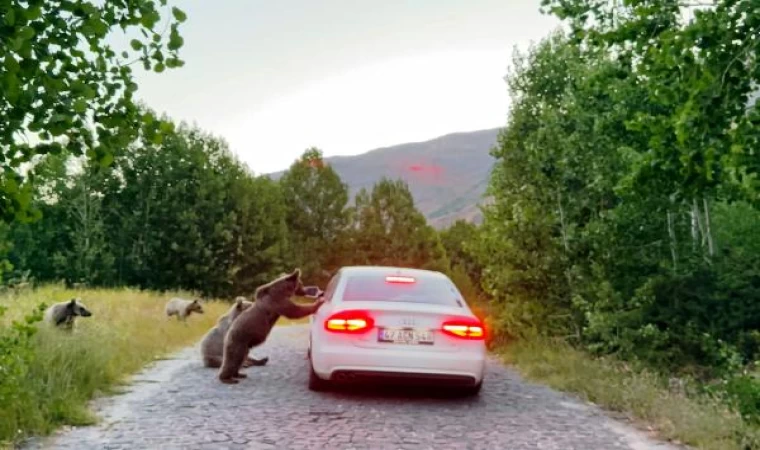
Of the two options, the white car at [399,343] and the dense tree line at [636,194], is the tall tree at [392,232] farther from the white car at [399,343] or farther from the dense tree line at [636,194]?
the white car at [399,343]

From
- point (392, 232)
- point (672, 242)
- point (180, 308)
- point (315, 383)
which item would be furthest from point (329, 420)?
point (392, 232)

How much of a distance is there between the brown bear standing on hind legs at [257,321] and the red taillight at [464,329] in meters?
2.23

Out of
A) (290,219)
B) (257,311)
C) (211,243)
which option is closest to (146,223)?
(211,243)

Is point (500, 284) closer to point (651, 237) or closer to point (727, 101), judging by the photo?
point (651, 237)

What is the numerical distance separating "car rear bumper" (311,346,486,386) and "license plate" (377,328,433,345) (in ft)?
0.35

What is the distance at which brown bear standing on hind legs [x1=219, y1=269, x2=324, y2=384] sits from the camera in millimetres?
10703

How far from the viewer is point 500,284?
16.8 meters

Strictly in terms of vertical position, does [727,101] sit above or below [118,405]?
above

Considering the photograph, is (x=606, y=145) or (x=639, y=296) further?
(x=606, y=145)

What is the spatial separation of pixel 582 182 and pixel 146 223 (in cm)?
5065

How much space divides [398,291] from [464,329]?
1195 millimetres

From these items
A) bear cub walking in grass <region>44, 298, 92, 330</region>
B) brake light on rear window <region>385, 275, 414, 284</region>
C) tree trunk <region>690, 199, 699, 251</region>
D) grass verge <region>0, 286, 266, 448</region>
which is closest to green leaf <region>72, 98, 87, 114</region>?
grass verge <region>0, 286, 266, 448</region>

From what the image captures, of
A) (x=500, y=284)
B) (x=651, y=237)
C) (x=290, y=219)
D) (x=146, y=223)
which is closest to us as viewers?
(x=651, y=237)

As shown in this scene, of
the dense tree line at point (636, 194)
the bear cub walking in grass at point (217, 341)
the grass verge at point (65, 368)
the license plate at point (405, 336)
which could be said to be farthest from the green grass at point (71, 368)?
the dense tree line at point (636, 194)
